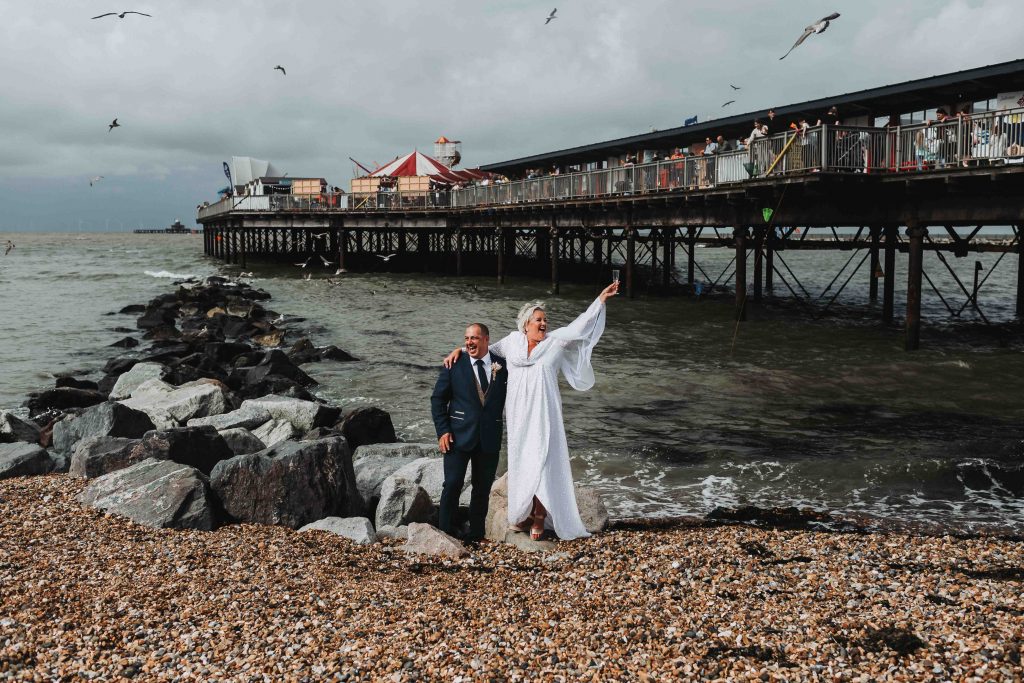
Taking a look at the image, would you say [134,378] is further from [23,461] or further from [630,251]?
[630,251]

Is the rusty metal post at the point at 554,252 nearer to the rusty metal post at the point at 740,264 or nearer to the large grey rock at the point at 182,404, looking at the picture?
the rusty metal post at the point at 740,264

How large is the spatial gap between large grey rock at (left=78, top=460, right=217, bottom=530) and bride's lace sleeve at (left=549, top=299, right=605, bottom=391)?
3.56 m

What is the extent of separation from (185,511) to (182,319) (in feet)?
83.4

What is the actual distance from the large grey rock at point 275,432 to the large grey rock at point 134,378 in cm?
502

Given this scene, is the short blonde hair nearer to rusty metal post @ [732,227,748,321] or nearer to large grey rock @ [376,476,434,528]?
large grey rock @ [376,476,434,528]

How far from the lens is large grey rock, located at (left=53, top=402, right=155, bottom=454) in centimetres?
1164

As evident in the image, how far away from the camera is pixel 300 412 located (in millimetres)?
13039

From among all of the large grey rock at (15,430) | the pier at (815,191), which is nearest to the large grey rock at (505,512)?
the large grey rock at (15,430)

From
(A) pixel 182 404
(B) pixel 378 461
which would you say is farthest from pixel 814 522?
(A) pixel 182 404

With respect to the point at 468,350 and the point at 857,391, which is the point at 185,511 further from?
the point at 857,391

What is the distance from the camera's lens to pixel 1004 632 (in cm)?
520

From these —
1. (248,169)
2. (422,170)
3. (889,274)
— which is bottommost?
(889,274)

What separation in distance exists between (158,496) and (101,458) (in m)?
1.98

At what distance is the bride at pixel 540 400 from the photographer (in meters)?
6.81
